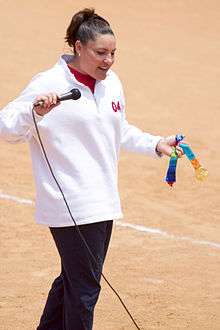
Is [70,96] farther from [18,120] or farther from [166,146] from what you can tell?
[166,146]

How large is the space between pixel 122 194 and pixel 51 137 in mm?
4984

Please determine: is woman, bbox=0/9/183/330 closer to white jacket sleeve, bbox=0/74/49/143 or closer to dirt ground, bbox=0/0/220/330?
white jacket sleeve, bbox=0/74/49/143

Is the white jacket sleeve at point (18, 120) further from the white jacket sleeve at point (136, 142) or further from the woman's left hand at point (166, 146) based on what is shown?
the woman's left hand at point (166, 146)

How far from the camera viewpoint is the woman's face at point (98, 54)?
16.8 ft

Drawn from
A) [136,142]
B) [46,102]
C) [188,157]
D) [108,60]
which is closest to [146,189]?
[136,142]

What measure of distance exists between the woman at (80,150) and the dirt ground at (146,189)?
1.54 meters

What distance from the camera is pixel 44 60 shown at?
15.7 metres

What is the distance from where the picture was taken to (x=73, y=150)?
16.9 feet

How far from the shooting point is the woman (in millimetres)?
5137

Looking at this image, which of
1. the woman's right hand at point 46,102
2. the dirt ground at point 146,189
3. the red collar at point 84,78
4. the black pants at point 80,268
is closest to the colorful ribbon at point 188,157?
the black pants at point 80,268

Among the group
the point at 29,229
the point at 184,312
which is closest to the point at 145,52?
the point at 29,229

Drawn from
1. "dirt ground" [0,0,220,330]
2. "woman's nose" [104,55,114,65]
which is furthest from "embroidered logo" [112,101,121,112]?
"dirt ground" [0,0,220,330]

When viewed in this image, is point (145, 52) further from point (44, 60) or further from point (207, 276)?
point (207, 276)

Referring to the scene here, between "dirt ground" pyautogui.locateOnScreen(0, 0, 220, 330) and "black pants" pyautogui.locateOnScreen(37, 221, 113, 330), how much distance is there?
1.36 metres
